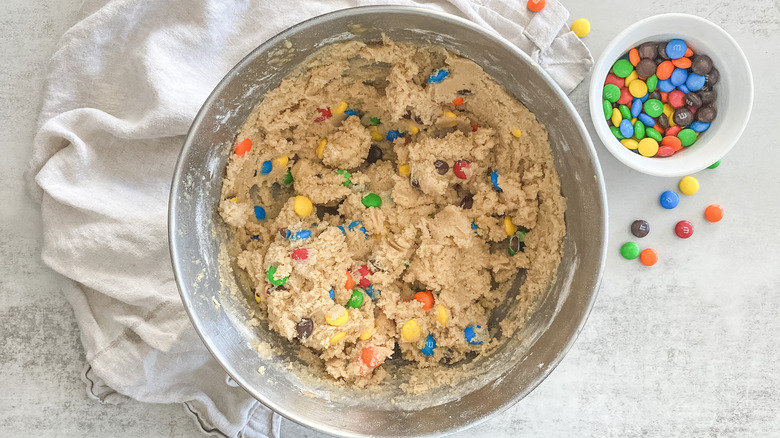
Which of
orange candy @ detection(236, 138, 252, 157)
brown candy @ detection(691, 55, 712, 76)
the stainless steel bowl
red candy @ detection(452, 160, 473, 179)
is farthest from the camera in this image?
brown candy @ detection(691, 55, 712, 76)

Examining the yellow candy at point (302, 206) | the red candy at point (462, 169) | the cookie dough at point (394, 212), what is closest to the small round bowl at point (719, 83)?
the cookie dough at point (394, 212)

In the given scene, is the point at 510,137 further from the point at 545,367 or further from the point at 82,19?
the point at 82,19

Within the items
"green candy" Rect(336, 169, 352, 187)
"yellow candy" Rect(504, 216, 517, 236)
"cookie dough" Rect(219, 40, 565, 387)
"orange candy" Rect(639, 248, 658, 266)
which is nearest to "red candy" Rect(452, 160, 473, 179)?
"cookie dough" Rect(219, 40, 565, 387)

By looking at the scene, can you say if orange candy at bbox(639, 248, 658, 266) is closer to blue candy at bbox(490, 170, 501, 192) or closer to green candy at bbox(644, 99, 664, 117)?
green candy at bbox(644, 99, 664, 117)

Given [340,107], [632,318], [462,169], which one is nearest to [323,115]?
[340,107]

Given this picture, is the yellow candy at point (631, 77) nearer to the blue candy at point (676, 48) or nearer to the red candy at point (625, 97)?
the red candy at point (625, 97)

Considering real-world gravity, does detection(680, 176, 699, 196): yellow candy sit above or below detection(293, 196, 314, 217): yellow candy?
above

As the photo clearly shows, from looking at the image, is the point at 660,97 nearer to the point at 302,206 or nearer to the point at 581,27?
the point at 581,27
